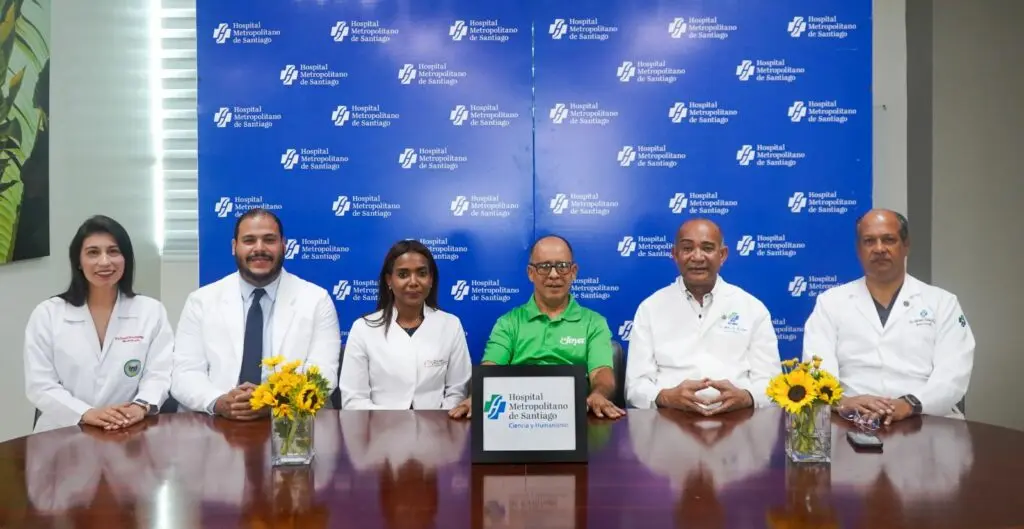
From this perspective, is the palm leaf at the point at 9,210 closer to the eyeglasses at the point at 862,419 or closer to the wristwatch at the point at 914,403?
the eyeglasses at the point at 862,419

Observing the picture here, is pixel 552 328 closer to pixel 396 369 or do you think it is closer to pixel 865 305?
pixel 396 369

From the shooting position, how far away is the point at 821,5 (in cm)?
438

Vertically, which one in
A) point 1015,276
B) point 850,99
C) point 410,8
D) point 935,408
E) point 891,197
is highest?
point 410,8

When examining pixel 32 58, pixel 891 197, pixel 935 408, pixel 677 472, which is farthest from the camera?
pixel 891 197

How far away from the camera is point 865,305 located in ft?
11.4

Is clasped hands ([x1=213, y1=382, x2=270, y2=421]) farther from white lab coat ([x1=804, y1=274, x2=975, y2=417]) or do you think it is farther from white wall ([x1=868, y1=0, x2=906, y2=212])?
white wall ([x1=868, y1=0, x2=906, y2=212])

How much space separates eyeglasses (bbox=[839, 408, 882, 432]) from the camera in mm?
2602

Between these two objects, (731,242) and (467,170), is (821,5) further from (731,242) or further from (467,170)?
(467,170)

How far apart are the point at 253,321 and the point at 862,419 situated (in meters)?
2.39

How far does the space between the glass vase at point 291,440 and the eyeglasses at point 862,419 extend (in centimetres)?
165

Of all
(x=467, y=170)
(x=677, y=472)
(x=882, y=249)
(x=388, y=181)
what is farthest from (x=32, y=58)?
(x=882, y=249)

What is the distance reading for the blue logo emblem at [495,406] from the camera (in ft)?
7.28

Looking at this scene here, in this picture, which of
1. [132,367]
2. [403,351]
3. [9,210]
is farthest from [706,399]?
[9,210]

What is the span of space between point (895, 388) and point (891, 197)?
5.63 feet
